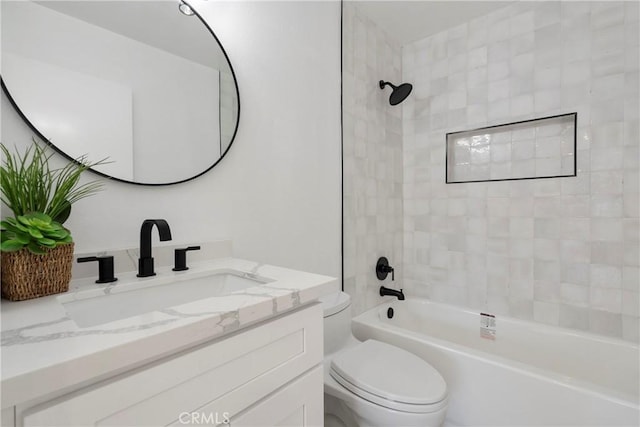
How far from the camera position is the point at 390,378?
1.17 m

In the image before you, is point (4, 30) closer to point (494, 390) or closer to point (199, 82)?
point (199, 82)

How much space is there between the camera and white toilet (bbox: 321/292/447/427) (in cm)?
105

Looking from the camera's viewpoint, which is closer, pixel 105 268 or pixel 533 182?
pixel 105 268

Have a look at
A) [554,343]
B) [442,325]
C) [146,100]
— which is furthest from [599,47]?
[146,100]

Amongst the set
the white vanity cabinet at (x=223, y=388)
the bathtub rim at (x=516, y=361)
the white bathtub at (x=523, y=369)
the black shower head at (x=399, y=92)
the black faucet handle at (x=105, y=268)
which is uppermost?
the black shower head at (x=399, y=92)

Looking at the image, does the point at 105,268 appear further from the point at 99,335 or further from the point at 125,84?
the point at 125,84

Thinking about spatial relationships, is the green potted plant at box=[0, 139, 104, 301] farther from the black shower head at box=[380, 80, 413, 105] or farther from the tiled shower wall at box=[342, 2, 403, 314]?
the black shower head at box=[380, 80, 413, 105]

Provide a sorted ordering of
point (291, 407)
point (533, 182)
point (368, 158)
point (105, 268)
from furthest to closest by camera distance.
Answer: point (368, 158) < point (533, 182) < point (105, 268) < point (291, 407)

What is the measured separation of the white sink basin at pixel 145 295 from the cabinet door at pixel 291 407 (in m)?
0.29

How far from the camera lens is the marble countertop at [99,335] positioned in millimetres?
405

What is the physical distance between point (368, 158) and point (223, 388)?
1.66 metres

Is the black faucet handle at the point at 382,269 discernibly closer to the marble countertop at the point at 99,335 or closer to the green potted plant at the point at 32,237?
the marble countertop at the point at 99,335

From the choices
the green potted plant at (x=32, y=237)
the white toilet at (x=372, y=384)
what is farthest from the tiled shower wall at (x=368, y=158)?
the green potted plant at (x=32, y=237)

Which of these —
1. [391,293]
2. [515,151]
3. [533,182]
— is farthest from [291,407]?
[515,151]
